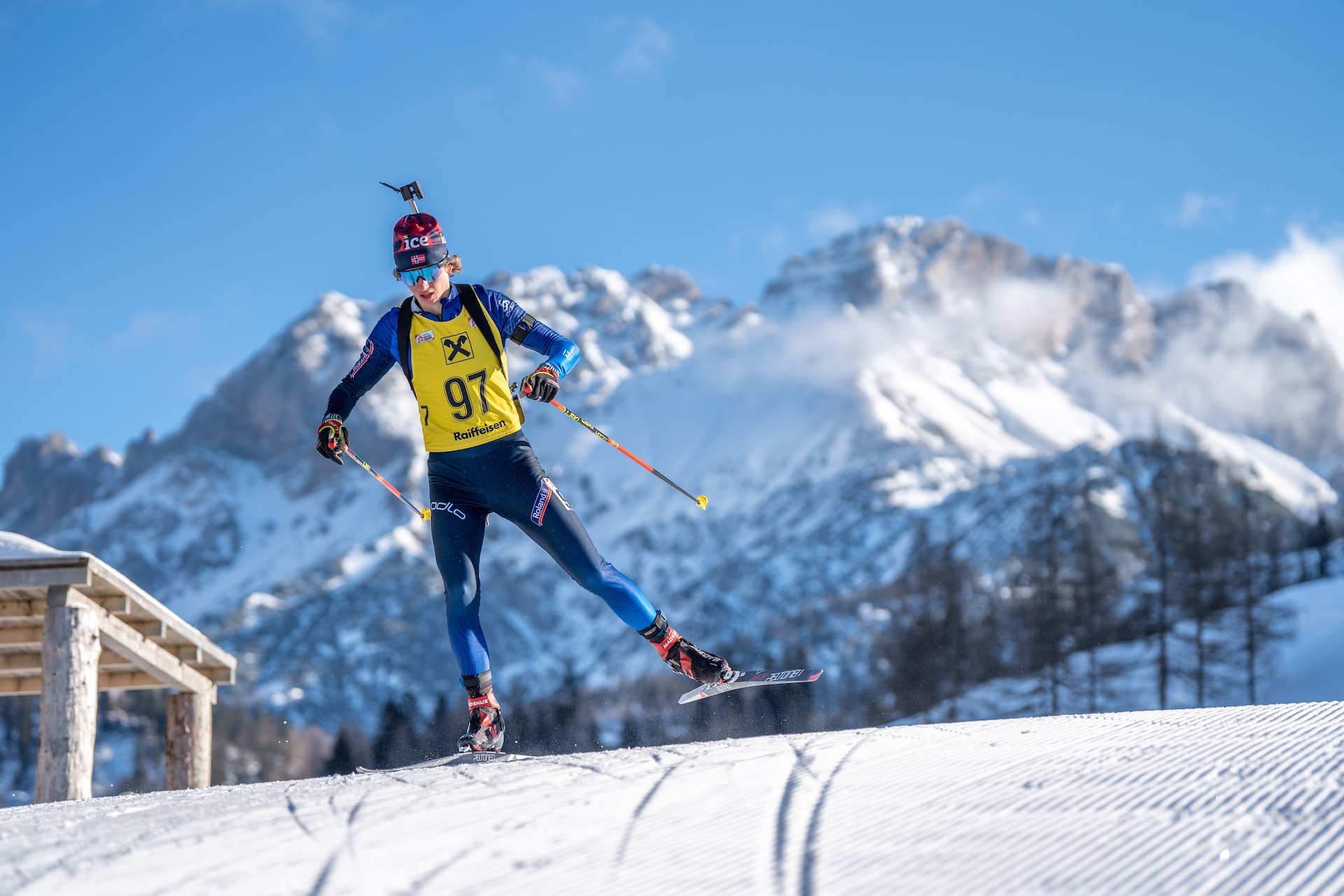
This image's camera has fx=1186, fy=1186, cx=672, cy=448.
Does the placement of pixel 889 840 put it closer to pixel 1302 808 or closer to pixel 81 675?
pixel 1302 808

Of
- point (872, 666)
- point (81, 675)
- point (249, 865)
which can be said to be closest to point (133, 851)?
point (249, 865)

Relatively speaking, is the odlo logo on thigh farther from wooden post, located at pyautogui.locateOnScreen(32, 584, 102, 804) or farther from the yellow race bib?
wooden post, located at pyautogui.locateOnScreen(32, 584, 102, 804)

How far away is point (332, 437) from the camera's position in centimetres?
616

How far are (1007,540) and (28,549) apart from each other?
7802 inches

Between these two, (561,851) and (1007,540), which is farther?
(1007,540)

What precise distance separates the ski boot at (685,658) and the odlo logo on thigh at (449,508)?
3.67ft

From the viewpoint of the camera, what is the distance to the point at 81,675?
8.17 meters

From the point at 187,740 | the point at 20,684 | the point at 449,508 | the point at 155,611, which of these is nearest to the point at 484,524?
the point at 449,508

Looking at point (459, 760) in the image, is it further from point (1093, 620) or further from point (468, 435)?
point (1093, 620)

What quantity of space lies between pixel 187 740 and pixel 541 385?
714 cm

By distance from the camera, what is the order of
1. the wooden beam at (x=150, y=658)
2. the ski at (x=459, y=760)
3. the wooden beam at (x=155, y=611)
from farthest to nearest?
the wooden beam at (x=150, y=658) → the wooden beam at (x=155, y=611) → the ski at (x=459, y=760)

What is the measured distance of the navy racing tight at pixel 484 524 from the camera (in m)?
5.90

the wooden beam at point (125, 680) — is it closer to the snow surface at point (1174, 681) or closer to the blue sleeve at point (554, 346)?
the blue sleeve at point (554, 346)

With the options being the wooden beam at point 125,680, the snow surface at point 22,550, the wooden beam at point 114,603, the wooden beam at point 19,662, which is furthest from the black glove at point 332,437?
the wooden beam at point 125,680
